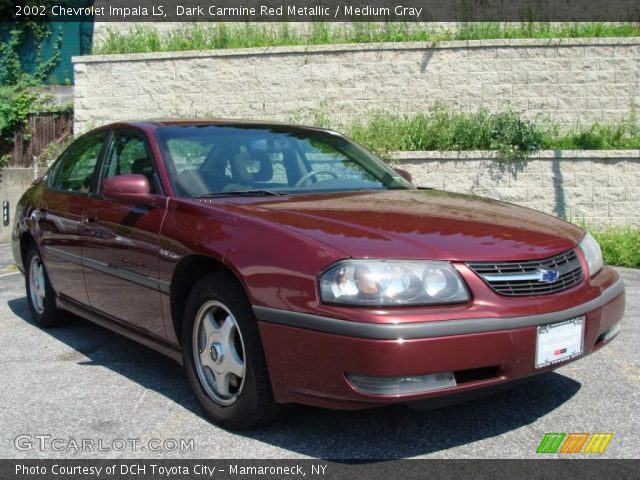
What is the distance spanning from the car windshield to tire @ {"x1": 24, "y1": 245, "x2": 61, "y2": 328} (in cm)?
187

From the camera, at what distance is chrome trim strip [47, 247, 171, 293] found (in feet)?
13.0

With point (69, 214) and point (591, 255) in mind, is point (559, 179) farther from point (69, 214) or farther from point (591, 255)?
point (69, 214)

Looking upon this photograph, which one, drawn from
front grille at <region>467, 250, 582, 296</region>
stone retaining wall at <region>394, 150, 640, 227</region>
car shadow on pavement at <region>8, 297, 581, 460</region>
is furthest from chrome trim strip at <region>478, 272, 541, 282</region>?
stone retaining wall at <region>394, 150, 640, 227</region>

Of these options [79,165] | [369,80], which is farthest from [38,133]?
[79,165]

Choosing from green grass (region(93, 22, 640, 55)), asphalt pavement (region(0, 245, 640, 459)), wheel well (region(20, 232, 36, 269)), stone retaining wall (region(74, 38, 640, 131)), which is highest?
green grass (region(93, 22, 640, 55))

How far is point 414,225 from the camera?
3414mm

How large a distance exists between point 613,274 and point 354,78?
28.1 feet

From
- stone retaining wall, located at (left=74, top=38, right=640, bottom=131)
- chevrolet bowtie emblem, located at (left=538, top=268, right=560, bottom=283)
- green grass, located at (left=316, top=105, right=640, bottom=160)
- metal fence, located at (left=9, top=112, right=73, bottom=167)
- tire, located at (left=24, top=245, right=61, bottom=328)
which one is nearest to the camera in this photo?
chevrolet bowtie emblem, located at (left=538, top=268, right=560, bottom=283)

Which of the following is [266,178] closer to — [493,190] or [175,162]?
[175,162]

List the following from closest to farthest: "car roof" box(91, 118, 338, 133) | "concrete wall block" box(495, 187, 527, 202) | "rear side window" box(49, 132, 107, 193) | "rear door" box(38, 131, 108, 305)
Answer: "car roof" box(91, 118, 338, 133) < "rear door" box(38, 131, 108, 305) < "rear side window" box(49, 132, 107, 193) < "concrete wall block" box(495, 187, 527, 202)

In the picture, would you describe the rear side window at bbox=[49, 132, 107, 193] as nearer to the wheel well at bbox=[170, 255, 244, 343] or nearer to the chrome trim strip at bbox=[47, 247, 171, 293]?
the chrome trim strip at bbox=[47, 247, 171, 293]

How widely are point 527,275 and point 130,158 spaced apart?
102 inches

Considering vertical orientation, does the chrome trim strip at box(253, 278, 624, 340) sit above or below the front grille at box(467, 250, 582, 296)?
below

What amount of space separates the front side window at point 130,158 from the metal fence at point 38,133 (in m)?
9.65
